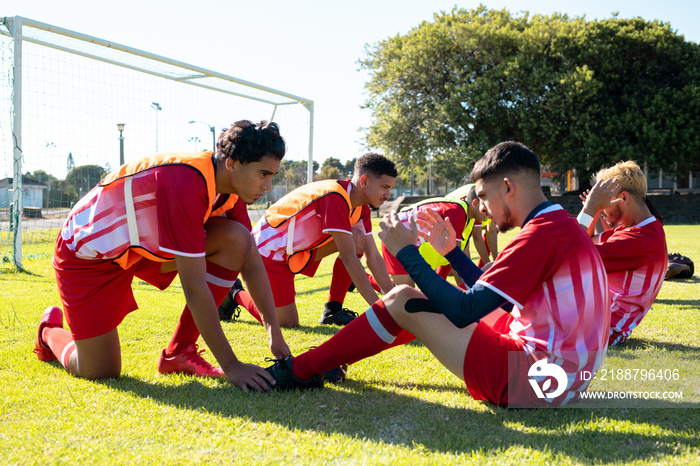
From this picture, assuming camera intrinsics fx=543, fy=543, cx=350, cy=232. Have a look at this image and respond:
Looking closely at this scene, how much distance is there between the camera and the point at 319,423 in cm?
249

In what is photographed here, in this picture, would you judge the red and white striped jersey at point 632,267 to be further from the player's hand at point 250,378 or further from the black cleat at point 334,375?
the player's hand at point 250,378

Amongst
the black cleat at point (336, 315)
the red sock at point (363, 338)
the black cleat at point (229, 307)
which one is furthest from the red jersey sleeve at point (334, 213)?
the red sock at point (363, 338)

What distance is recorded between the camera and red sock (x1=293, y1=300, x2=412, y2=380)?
2641 mm

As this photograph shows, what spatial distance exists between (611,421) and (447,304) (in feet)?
3.19

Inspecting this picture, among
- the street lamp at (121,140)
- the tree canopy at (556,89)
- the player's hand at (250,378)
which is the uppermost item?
the tree canopy at (556,89)

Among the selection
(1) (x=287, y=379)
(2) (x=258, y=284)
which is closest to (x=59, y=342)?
(2) (x=258, y=284)

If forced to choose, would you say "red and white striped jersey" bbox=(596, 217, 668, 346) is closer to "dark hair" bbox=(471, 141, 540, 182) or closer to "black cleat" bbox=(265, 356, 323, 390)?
"dark hair" bbox=(471, 141, 540, 182)

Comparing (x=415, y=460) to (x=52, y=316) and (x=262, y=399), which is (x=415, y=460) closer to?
(x=262, y=399)

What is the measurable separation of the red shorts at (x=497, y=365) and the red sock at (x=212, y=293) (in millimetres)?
1611

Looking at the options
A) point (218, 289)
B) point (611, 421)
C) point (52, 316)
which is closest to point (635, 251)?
point (611, 421)

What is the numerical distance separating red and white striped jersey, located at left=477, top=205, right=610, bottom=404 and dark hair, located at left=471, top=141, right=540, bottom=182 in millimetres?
219

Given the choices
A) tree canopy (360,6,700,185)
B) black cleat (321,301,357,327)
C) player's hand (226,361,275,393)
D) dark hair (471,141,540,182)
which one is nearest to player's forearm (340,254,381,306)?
black cleat (321,301,357,327)

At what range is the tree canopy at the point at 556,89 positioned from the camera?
27.0 m

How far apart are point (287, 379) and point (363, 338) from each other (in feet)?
1.78
